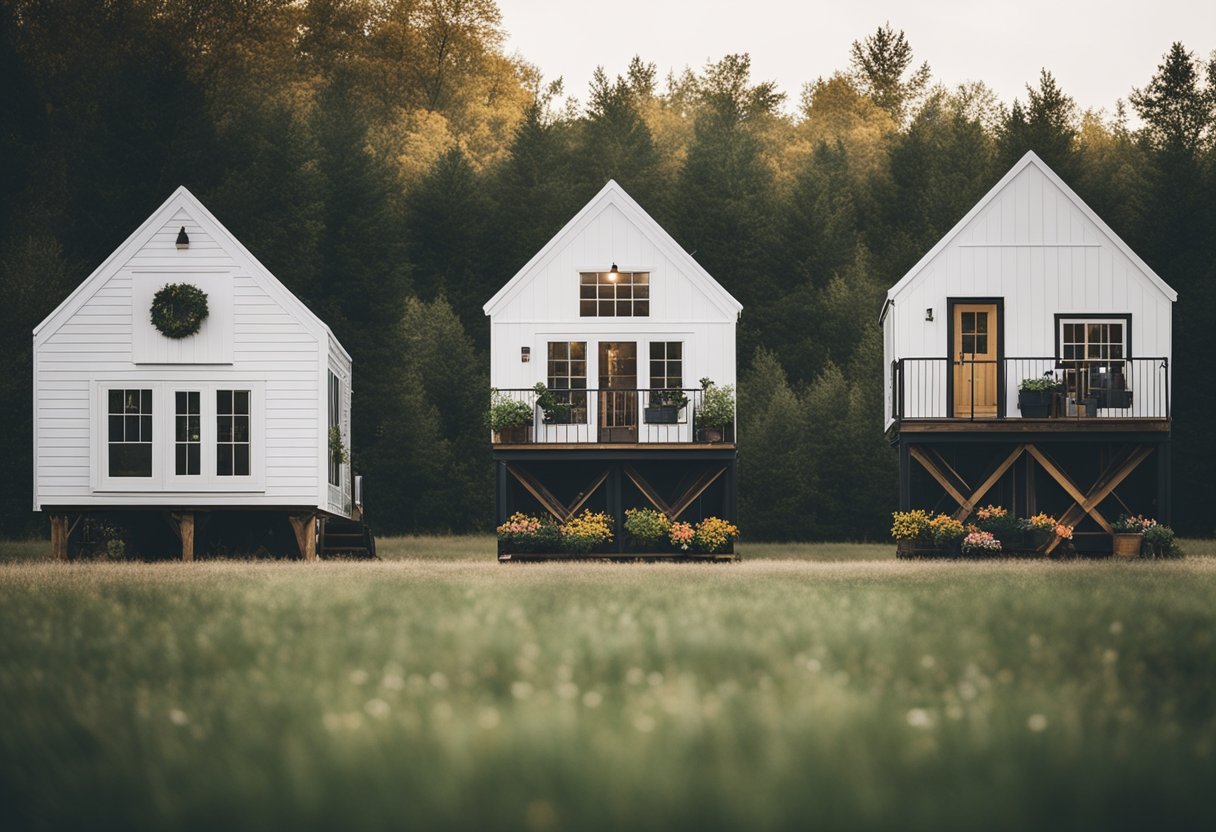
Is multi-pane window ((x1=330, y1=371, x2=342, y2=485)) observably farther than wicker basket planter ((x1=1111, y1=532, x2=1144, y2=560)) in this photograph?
Yes

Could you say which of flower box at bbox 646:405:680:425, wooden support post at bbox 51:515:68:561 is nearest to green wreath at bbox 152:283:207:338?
wooden support post at bbox 51:515:68:561

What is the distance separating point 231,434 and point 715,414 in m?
9.17

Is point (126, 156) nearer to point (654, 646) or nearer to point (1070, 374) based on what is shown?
point (1070, 374)

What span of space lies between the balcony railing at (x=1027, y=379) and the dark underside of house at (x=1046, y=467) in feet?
1.14

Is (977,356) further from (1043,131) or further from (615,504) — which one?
(1043,131)

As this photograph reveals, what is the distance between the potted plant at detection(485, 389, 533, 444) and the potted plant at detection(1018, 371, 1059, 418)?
9228mm

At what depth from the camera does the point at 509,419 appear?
91.1 ft

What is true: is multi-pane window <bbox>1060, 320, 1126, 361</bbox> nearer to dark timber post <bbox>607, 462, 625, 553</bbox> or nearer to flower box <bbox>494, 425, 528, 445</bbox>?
dark timber post <bbox>607, 462, 625, 553</bbox>

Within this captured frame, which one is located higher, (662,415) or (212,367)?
(212,367)

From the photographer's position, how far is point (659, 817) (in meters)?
4.86

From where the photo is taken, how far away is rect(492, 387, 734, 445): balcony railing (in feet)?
92.0

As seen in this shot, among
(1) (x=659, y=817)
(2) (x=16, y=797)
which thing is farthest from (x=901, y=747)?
(2) (x=16, y=797)

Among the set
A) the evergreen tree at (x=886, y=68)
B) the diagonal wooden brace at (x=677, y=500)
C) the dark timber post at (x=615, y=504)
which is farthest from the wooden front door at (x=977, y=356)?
the evergreen tree at (x=886, y=68)

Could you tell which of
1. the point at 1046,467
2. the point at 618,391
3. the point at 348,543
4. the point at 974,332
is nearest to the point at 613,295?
the point at 618,391
